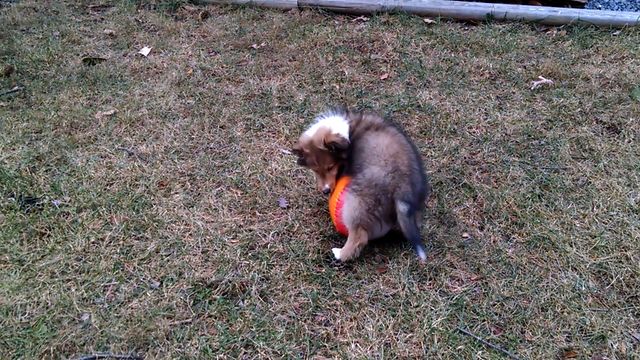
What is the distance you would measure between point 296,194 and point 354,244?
665mm

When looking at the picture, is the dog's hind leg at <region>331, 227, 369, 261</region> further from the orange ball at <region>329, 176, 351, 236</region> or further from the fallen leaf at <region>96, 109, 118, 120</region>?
the fallen leaf at <region>96, 109, 118, 120</region>

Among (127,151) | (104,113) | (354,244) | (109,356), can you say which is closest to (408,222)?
(354,244)

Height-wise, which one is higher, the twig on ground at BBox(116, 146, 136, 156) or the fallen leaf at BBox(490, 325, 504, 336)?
the fallen leaf at BBox(490, 325, 504, 336)

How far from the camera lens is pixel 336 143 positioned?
8.95ft

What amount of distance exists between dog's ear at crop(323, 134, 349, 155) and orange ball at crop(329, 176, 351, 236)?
144mm

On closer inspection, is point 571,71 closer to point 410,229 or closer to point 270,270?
point 410,229

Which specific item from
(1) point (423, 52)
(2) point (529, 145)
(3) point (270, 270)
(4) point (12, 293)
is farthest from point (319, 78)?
(4) point (12, 293)

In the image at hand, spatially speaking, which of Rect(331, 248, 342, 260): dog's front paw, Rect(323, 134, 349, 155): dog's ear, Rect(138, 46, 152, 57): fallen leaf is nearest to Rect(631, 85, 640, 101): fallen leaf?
Rect(323, 134, 349, 155): dog's ear

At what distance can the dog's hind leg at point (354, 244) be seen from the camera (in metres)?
2.68

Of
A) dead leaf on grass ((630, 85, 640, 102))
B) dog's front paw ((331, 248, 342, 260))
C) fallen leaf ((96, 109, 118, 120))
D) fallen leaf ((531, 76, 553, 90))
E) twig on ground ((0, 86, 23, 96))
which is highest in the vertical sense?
dead leaf on grass ((630, 85, 640, 102))

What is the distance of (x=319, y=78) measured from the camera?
14.0 ft

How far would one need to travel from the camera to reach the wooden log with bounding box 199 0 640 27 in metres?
4.86

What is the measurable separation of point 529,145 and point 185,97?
8.17ft

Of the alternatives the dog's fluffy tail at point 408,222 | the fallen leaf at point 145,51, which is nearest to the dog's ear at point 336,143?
the dog's fluffy tail at point 408,222
